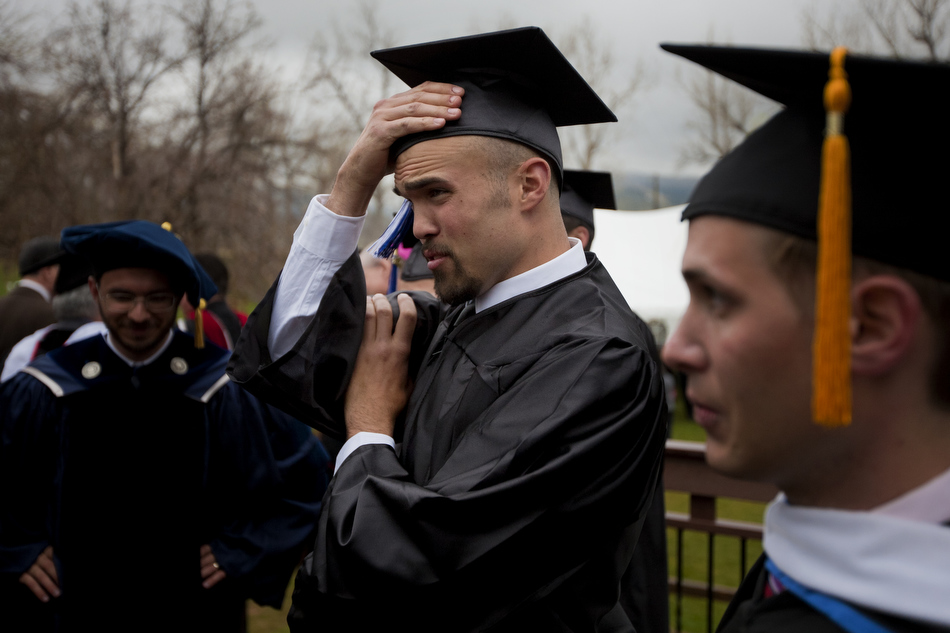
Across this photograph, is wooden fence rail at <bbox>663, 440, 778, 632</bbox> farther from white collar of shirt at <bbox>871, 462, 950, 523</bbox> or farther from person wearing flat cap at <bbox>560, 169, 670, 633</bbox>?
white collar of shirt at <bbox>871, 462, 950, 523</bbox>

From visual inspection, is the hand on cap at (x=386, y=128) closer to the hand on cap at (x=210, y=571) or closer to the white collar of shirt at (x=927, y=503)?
the white collar of shirt at (x=927, y=503)

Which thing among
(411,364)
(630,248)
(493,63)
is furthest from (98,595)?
(630,248)

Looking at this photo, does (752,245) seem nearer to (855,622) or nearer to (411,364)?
(855,622)

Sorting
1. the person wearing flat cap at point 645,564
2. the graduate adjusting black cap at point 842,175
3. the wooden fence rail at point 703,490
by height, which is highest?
the graduate adjusting black cap at point 842,175

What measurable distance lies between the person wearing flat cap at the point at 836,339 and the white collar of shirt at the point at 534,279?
79cm

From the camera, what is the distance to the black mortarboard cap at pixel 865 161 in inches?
37.2

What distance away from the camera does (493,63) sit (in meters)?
1.96

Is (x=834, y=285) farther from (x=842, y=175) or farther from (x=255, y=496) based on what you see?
(x=255, y=496)

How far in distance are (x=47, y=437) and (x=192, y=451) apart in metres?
0.53

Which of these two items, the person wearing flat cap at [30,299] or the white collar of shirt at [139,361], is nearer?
the white collar of shirt at [139,361]

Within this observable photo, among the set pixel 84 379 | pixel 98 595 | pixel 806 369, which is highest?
pixel 806 369

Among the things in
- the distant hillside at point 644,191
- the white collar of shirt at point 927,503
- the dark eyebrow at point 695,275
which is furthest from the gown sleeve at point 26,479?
the distant hillside at point 644,191

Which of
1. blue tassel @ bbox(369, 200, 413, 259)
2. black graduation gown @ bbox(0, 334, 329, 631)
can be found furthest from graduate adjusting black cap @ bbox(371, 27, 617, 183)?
black graduation gown @ bbox(0, 334, 329, 631)

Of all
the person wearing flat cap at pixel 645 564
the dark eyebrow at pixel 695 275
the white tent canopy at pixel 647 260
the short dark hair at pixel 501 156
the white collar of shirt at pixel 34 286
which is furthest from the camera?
the white tent canopy at pixel 647 260
